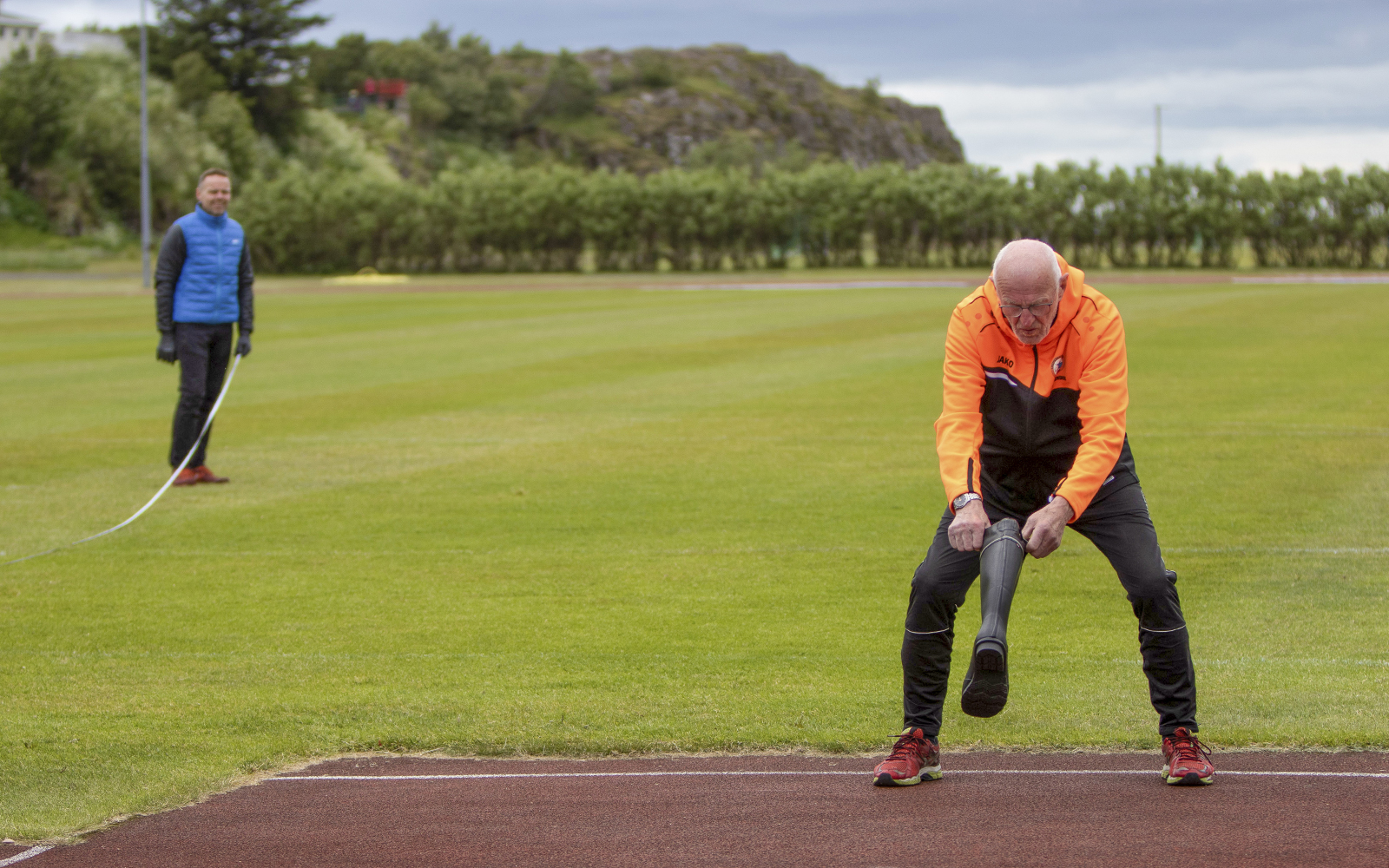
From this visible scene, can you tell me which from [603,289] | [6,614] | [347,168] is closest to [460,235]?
[603,289]

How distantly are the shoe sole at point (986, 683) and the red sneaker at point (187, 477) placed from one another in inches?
371

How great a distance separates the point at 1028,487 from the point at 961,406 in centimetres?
42

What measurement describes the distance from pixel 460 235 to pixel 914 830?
70.1m

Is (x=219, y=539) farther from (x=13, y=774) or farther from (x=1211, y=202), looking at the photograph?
(x=1211, y=202)

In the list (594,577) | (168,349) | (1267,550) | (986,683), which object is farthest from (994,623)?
(168,349)

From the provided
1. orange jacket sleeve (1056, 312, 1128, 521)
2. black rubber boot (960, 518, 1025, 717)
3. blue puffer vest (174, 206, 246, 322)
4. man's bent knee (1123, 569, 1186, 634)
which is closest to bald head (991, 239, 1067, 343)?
orange jacket sleeve (1056, 312, 1128, 521)

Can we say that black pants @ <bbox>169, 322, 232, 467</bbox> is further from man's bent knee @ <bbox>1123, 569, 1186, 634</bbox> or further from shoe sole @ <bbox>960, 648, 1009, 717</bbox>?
man's bent knee @ <bbox>1123, 569, 1186, 634</bbox>

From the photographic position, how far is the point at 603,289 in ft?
173

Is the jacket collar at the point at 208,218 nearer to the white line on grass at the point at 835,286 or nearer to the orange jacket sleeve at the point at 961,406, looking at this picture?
→ the orange jacket sleeve at the point at 961,406

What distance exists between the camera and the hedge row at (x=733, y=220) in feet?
220

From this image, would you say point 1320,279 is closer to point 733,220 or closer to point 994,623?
point 733,220

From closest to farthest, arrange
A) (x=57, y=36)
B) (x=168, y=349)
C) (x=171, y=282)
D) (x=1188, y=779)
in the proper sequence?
(x=1188, y=779) → (x=168, y=349) → (x=171, y=282) → (x=57, y=36)

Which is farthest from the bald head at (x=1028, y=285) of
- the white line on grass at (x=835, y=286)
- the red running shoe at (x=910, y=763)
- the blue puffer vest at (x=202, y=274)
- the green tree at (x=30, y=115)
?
the green tree at (x=30, y=115)

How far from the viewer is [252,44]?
119m
